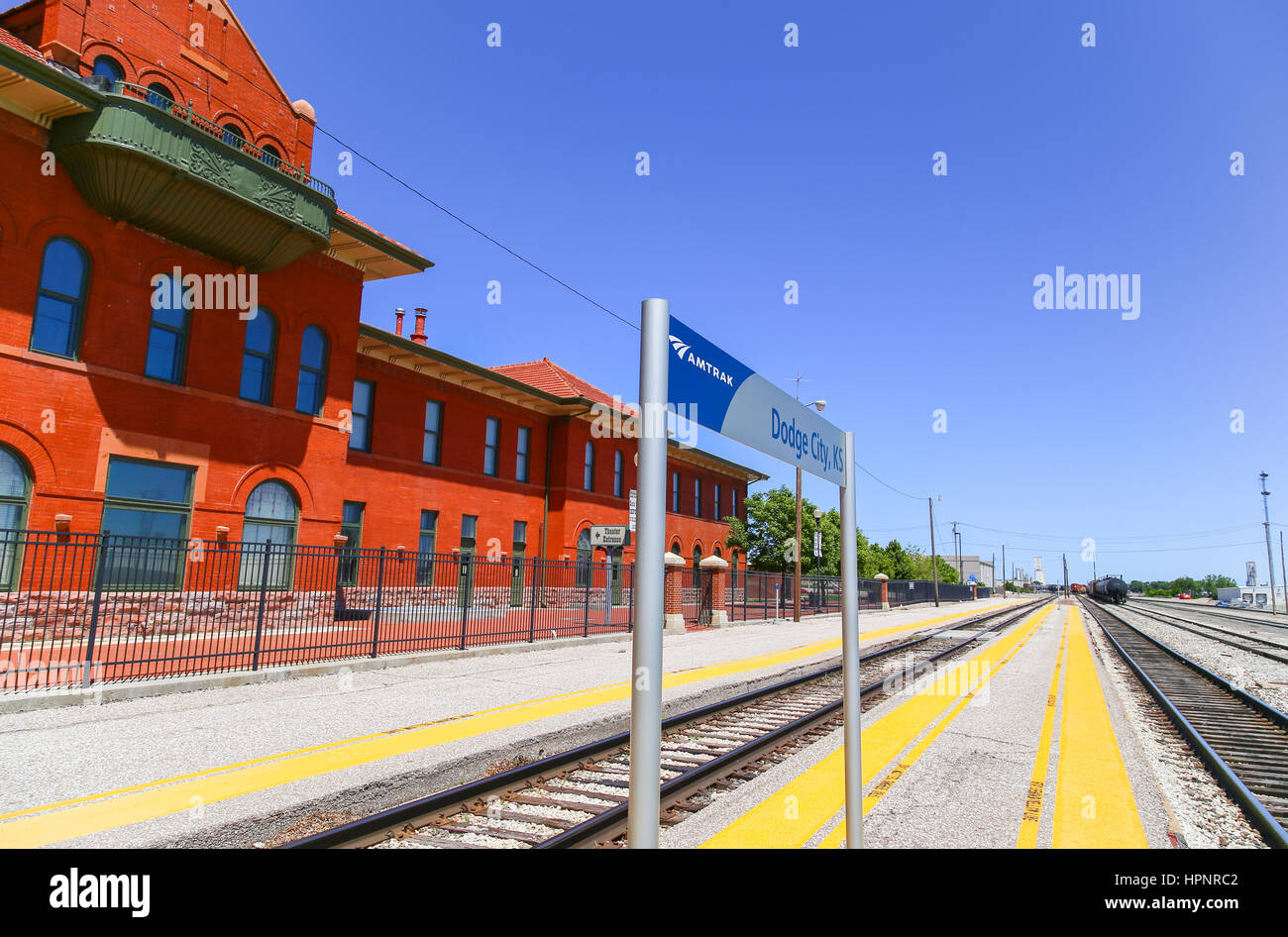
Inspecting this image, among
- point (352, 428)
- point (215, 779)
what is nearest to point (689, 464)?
point (352, 428)

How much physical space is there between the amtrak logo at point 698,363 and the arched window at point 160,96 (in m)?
16.2

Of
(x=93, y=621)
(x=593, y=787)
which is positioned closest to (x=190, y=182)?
(x=93, y=621)

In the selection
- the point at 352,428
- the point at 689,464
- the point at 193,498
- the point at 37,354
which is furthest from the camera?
the point at 689,464

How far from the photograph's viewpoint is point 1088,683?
13.5 m

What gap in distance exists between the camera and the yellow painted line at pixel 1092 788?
16.9 ft

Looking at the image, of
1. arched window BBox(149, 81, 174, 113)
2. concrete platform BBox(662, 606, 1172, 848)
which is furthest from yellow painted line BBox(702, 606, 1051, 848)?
arched window BBox(149, 81, 174, 113)

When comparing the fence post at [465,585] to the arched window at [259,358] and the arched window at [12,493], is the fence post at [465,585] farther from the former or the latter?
the arched window at [12,493]

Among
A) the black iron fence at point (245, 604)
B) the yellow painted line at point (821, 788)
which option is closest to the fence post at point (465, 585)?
the black iron fence at point (245, 604)

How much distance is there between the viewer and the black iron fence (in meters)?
10.6

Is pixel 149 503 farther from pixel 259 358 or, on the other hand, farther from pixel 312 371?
pixel 312 371

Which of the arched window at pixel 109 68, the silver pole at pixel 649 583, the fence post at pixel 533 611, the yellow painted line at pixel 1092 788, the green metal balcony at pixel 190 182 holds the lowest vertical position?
the yellow painted line at pixel 1092 788

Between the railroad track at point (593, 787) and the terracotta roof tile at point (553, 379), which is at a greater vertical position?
the terracotta roof tile at point (553, 379)
